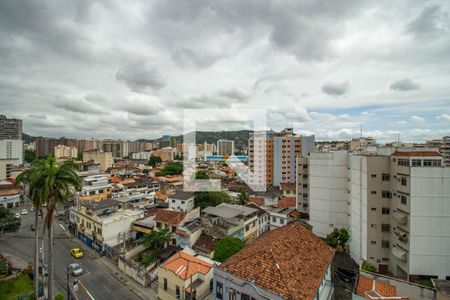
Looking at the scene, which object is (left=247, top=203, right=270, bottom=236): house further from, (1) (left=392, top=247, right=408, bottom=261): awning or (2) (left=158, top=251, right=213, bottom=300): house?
(1) (left=392, top=247, right=408, bottom=261): awning

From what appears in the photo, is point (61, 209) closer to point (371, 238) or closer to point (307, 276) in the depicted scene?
point (307, 276)

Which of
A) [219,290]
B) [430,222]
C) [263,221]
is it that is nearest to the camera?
[219,290]

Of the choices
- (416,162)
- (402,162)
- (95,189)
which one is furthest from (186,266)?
(95,189)

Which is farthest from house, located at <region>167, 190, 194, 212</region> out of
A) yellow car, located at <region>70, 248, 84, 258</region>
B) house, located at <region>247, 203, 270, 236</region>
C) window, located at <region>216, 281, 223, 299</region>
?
window, located at <region>216, 281, 223, 299</region>

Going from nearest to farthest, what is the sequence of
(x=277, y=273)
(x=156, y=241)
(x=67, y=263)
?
(x=277, y=273), (x=156, y=241), (x=67, y=263)

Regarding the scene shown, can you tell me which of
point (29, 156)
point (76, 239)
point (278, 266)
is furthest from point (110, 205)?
point (29, 156)

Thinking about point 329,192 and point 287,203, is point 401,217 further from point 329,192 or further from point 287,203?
point 287,203
